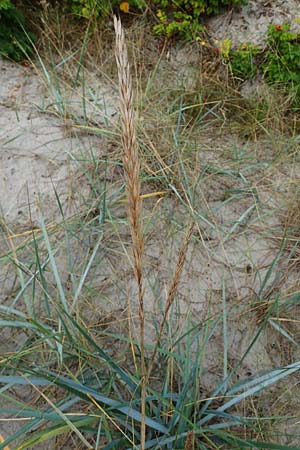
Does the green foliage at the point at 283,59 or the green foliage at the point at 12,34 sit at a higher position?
the green foliage at the point at 12,34

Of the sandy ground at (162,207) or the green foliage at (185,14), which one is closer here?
the sandy ground at (162,207)

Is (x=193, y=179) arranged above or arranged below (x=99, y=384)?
above

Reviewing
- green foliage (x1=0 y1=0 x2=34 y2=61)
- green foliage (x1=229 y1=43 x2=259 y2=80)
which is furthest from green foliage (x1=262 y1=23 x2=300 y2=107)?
green foliage (x1=0 y1=0 x2=34 y2=61)

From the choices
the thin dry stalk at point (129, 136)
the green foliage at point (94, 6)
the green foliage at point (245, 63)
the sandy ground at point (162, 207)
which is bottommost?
the sandy ground at point (162, 207)

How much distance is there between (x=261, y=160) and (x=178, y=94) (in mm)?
683

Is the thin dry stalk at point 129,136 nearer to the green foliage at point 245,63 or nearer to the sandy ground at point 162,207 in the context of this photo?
the sandy ground at point 162,207

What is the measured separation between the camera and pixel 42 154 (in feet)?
8.77

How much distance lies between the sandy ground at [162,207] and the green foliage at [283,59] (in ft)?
1.89

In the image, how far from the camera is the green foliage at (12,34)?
3.22m

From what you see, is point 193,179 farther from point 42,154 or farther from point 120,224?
point 42,154

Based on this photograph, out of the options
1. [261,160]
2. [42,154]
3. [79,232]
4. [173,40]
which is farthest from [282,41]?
[79,232]

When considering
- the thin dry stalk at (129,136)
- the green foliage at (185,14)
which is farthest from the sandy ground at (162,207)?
the thin dry stalk at (129,136)

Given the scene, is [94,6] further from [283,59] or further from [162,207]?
[162,207]

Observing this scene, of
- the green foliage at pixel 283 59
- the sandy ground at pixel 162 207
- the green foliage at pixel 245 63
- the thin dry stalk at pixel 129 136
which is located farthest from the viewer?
the green foliage at pixel 245 63
